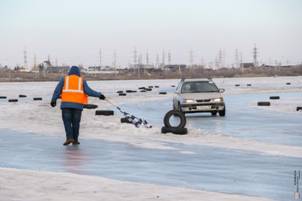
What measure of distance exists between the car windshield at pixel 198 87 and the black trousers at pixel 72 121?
1262cm

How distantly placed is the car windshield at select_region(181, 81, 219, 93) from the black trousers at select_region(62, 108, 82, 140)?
41.4 ft

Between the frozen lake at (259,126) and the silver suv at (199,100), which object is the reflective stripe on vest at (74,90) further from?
the silver suv at (199,100)

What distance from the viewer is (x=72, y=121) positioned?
1564 cm

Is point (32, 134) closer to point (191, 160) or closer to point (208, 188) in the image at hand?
point (191, 160)

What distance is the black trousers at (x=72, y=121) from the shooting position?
50.8 feet

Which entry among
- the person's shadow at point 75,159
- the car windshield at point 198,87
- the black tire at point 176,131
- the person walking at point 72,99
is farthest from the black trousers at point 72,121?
the car windshield at point 198,87

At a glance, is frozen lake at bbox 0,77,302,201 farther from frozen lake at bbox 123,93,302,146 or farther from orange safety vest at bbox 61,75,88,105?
orange safety vest at bbox 61,75,88,105

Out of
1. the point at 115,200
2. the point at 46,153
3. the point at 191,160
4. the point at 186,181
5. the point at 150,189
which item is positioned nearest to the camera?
the point at 115,200

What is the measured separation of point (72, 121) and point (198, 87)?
13.2 meters

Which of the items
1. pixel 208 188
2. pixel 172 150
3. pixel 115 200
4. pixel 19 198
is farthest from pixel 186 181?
pixel 172 150

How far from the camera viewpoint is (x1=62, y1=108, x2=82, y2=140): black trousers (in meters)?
15.5

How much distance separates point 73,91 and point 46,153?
221cm

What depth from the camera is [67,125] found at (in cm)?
1553

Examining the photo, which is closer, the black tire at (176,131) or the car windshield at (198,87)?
the black tire at (176,131)
